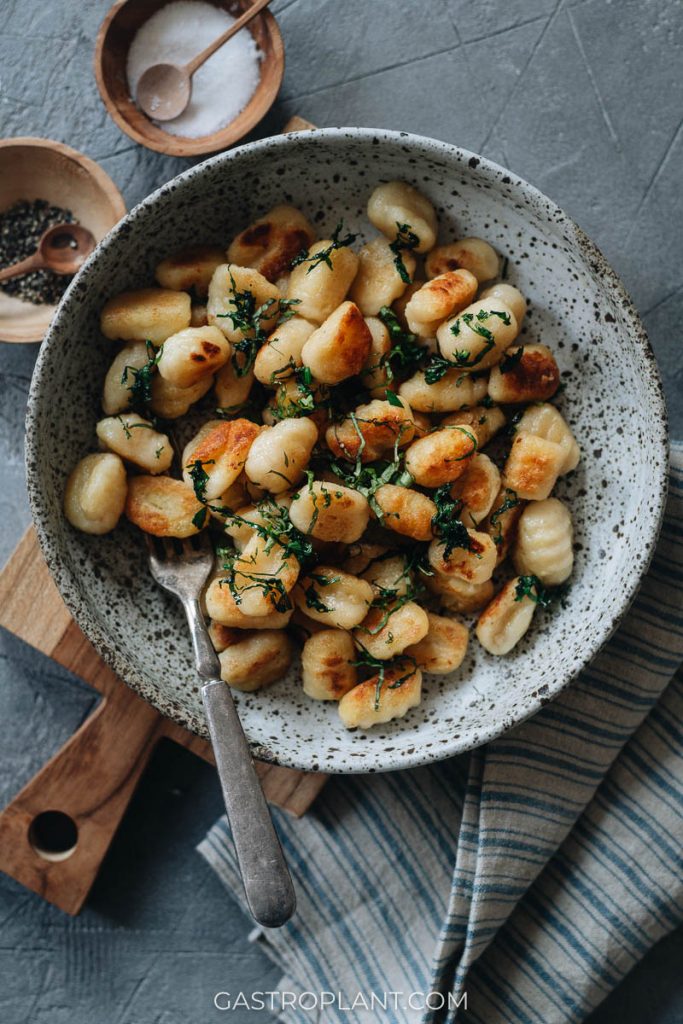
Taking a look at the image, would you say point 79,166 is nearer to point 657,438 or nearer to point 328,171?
point 328,171

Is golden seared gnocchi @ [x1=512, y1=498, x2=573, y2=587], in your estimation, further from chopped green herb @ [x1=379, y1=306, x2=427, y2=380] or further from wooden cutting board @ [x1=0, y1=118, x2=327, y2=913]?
wooden cutting board @ [x1=0, y1=118, x2=327, y2=913]

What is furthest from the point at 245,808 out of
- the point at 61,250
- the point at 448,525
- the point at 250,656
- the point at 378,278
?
the point at 61,250

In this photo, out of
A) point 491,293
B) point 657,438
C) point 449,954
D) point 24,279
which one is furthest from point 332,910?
point 24,279

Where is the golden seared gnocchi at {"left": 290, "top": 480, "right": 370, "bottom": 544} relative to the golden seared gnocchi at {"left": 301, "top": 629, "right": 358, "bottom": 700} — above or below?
above

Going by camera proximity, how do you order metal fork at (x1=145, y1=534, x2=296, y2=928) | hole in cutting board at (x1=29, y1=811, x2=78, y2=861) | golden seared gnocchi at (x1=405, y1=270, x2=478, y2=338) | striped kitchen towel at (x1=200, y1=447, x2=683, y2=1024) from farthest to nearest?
hole in cutting board at (x1=29, y1=811, x2=78, y2=861), striped kitchen towel at (x1=200, y1=447, x2=683, y2=1024), golden seared gnocchi at (x1=405, y1=270, x2=478, y2=338), metal fork at (x1=145, y1=534, x2=296, y2=928)

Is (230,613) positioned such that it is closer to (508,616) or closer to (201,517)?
(201,517)

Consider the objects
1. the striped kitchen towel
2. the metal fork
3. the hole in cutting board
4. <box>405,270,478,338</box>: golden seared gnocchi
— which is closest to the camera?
the metal fork

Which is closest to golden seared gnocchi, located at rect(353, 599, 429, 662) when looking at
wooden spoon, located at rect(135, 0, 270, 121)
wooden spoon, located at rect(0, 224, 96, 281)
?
wooden spoon, located at rect(0, 224, 96, 281)
